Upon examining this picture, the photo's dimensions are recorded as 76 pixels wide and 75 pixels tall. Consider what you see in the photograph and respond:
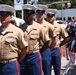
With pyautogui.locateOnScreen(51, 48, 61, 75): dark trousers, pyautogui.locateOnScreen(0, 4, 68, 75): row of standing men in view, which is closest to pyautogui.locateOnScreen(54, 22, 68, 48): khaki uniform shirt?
pyautogui.locateOnScreen(0, 4, 68, 75): row of standing men

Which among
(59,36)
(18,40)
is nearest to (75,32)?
(59,36)

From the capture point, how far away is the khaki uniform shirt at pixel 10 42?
4844mm

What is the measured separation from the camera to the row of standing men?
486 centimetres

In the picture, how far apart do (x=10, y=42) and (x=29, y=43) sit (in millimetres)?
879

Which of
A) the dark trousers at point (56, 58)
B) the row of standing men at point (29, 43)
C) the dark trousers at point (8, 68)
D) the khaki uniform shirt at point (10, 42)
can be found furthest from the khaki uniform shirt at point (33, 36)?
the dark trousers at point (56, 58)

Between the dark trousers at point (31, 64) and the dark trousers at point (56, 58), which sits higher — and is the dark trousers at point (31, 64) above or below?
above

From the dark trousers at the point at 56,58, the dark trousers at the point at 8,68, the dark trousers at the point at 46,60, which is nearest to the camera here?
the dark trousers at the point at 8,68

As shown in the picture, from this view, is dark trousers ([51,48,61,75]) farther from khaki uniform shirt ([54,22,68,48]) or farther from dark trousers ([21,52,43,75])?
dark trousers ([21,52,43,75])

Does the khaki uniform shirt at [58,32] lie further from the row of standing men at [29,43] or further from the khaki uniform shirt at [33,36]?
the khaki uniform shirt at [33,36]

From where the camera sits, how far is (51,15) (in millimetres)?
7496

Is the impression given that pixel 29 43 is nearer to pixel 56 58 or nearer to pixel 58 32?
pixel 56 58

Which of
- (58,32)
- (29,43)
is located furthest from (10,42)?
(58,32)

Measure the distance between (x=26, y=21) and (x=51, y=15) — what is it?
6.07ft

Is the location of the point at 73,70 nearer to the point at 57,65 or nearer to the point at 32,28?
the point at 57,65
